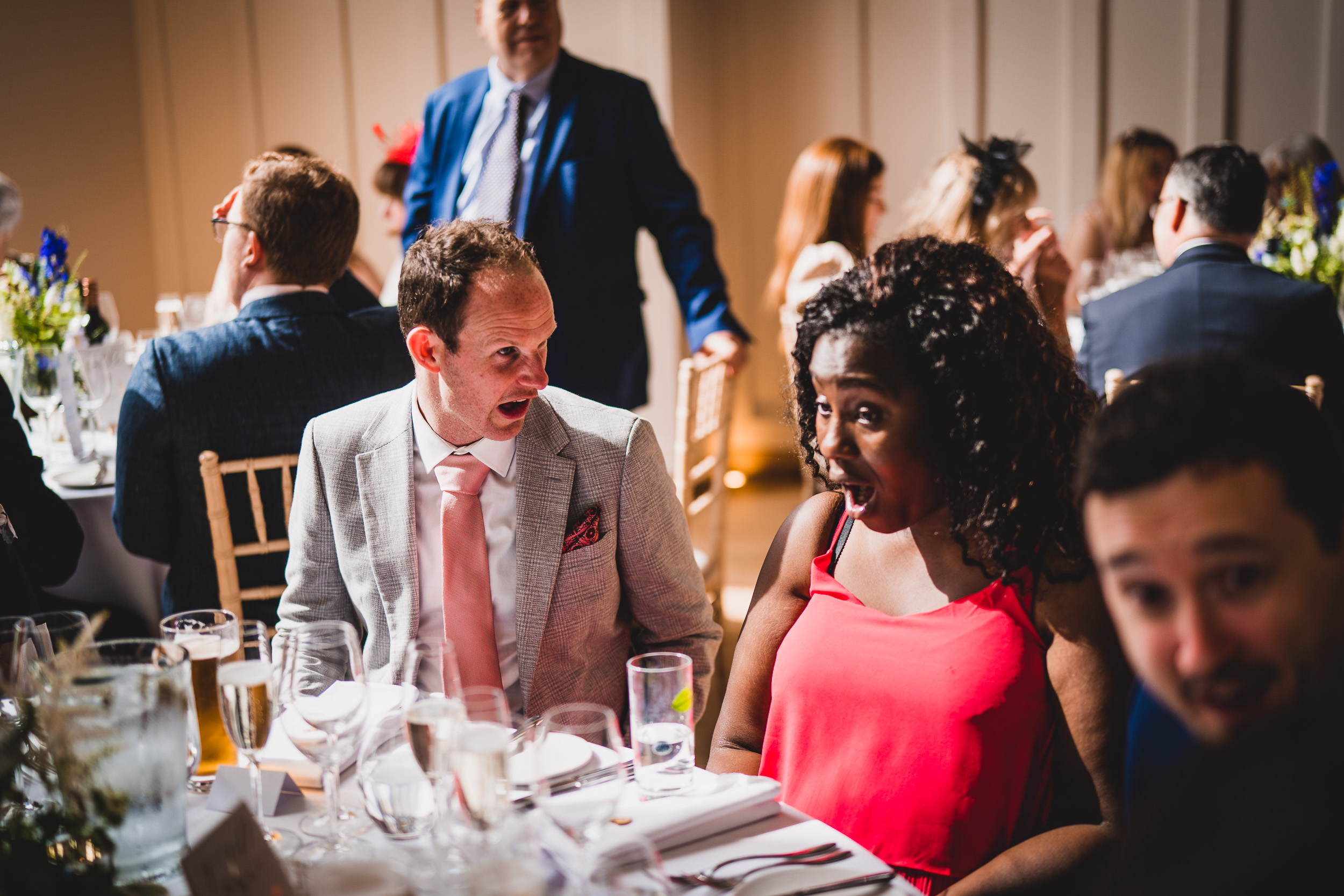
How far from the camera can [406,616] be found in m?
1.83

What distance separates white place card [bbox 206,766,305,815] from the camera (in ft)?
4.12

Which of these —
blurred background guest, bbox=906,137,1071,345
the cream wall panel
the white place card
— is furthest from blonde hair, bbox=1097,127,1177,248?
the white place card

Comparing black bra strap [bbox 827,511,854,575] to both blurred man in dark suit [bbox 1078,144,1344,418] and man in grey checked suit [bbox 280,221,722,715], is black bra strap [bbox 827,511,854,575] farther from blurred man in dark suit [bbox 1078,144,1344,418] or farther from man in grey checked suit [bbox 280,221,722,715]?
blurred man in dark suit [bbox 1078,144,1344,418]

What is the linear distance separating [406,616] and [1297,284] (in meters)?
2.59


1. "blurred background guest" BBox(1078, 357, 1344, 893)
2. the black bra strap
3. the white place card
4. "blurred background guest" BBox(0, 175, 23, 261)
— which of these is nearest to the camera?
"blurred background guest" BBox(1078, 357, 1344, 893)

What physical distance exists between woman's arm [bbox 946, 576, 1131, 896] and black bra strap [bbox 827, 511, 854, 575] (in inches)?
12.5

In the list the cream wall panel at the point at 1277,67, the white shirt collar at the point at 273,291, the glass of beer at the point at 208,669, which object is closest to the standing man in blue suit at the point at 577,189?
the white shirt collar at the point at 273,291

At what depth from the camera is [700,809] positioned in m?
1.16

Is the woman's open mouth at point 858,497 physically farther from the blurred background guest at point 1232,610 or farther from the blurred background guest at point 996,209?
the blurred background guest at point 996,209

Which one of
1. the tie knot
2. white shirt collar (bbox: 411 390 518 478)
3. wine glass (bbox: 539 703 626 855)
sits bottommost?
wine glass (bbox: 539 703 626 855)

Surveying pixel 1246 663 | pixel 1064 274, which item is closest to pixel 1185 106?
pixel 1064 274

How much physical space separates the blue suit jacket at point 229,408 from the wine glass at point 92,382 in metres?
0.59

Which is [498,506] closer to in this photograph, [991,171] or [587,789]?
[587,789]

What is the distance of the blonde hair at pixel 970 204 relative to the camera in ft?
12.2
